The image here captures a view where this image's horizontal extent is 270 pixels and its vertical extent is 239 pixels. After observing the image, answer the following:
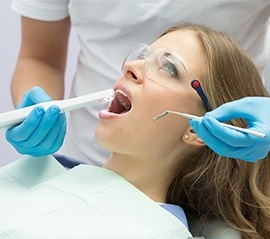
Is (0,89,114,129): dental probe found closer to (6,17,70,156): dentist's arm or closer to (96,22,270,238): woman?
(96,22,270,238): woman

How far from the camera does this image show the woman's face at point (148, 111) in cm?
139

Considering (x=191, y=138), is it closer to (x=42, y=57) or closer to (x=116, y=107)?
(x=116, y=107)

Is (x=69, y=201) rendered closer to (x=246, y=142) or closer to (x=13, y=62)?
(x=246, y=142)

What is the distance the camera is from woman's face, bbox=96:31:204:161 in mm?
1390

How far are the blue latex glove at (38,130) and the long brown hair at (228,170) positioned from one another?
0.30 m

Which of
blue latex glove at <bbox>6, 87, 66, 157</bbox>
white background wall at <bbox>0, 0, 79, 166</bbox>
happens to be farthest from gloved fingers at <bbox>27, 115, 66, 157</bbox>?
white background wall at <bbox>0, 0, 79, 166</bbox>

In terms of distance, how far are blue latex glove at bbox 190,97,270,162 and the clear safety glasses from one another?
204 millimetres

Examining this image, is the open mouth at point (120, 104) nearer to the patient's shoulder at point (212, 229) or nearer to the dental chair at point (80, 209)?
the dental chair at point (80, 209)

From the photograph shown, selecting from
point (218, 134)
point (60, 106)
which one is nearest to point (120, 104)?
point (60, 106)

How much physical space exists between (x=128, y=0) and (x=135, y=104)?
347 millimetres

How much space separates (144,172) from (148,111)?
0.14 metres

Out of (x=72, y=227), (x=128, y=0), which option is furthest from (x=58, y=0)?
(x=72, y=227)

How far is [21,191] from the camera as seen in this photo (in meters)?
1.39

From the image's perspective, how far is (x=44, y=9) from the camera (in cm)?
177
